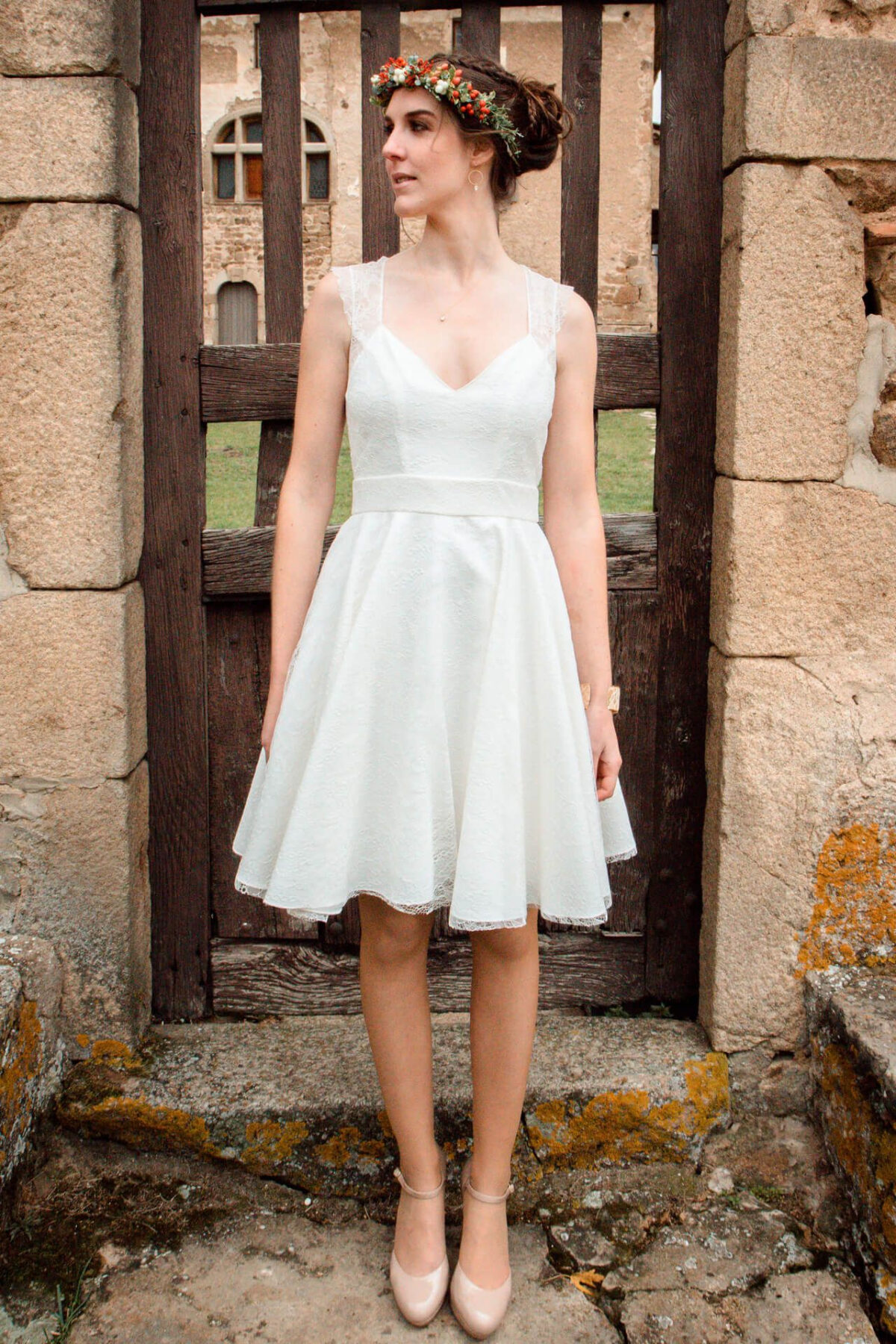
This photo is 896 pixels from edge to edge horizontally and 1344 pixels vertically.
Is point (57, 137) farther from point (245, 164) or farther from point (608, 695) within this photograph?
point (245, 164)

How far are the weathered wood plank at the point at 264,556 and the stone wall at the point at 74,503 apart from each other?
Result: 0.17m

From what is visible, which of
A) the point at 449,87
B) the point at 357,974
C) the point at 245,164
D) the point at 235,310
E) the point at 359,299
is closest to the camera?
the point at 449,87

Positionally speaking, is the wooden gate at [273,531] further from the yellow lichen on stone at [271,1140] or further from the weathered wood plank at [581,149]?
the yellow lichen on stone at [271,1140]

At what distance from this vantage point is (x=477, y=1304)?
1734mm

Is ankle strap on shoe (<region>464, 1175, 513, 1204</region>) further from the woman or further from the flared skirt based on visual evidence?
the flared skirt

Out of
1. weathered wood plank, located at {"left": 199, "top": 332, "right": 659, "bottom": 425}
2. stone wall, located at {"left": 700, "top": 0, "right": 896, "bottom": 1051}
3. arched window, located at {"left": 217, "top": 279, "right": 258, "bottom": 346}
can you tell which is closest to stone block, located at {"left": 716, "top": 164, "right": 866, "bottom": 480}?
stone wall, located at {"left": 700, "top": 0, "right": 896, "bottom": 1051}

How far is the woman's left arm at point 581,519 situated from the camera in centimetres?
175

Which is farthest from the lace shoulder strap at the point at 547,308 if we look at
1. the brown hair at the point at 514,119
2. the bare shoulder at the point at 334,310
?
the bare shoulder at the point at 334,310

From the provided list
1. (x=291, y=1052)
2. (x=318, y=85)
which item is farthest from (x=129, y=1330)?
(x=318, y=85)

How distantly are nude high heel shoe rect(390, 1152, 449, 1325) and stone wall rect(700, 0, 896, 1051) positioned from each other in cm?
78

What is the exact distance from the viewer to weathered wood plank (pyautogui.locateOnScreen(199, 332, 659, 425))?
7.38 ft

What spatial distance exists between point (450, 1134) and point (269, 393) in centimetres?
157

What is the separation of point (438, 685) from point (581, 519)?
0.39 meters

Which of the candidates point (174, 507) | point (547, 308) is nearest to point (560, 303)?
point (547, 308)
